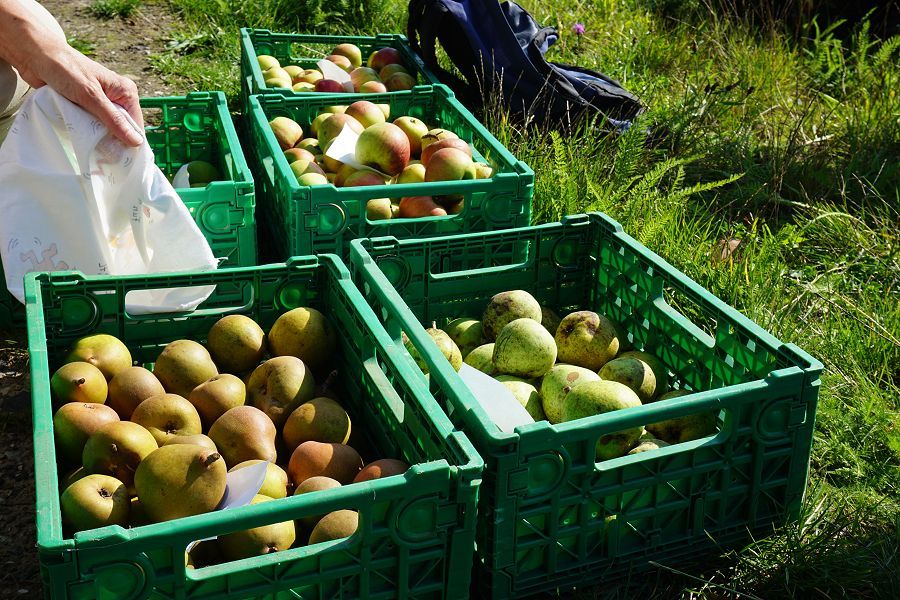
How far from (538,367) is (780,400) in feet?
2.10

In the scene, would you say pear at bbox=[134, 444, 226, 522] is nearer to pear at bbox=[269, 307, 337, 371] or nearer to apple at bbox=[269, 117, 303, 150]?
pear at bbox=[269, 307, 337, 371]

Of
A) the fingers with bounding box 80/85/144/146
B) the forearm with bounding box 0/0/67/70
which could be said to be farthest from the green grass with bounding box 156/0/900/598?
the forearm with bounding box 0/0/67/70

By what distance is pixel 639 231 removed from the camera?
143 inches

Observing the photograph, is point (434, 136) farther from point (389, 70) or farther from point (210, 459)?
point (210, 459)

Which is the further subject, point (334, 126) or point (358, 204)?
point (334, 126)

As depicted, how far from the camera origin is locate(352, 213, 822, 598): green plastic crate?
71.4 inches

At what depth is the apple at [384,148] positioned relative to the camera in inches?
134

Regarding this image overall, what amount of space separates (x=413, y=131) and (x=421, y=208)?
0.60 metres

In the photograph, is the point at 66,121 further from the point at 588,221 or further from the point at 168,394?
the point at 588,221

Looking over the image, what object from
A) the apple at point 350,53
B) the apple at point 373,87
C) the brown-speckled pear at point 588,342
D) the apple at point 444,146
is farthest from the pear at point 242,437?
Answer: the apple at point 350,53

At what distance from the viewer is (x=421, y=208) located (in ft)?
10.6

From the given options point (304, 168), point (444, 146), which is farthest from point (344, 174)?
point (444, 146)

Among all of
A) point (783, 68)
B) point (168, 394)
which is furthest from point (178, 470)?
point (783, 68)

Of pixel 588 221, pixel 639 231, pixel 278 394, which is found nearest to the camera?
pixel 278 394
